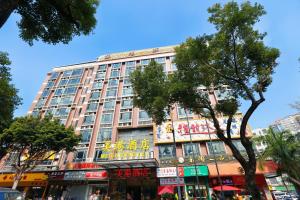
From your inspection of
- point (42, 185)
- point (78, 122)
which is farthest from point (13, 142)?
point (78, 122)

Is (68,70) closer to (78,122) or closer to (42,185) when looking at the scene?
(78,122)

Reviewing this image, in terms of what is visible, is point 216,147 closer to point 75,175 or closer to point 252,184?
point 252,184

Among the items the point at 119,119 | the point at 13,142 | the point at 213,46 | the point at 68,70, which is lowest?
the point at 13,142

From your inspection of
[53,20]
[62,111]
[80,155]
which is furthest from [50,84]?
[53,20]

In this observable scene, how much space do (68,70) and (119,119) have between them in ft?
62.5

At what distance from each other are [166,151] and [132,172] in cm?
523

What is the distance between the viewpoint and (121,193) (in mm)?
22891

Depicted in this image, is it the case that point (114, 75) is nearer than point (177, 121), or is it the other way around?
point (177, 121)

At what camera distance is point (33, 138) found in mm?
20984

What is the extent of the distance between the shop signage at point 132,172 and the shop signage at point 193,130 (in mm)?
4534

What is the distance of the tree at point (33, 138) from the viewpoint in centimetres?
2067

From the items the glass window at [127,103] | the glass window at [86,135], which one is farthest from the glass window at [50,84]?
the glass window at [127,103]

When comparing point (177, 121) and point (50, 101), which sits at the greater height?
point (50, 101)

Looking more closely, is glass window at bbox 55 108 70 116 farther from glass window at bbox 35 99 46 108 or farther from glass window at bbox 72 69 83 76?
glass window at bbox 72 69 83 76
